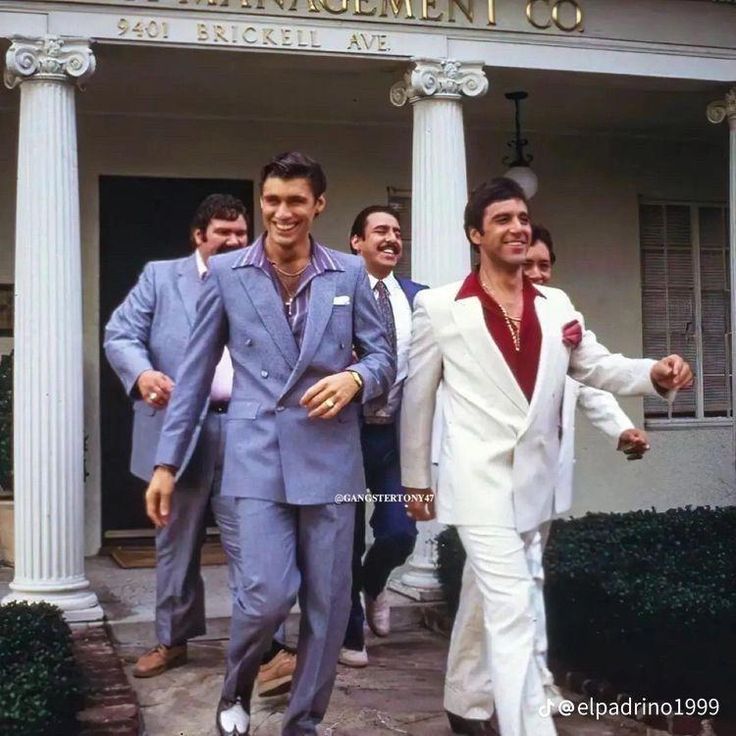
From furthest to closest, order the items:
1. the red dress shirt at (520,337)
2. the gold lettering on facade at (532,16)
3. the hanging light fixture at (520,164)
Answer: the hanging light fixture at (520,164) < the gold lettering on facade at (532,16) < the red dress shirt at (520,337)

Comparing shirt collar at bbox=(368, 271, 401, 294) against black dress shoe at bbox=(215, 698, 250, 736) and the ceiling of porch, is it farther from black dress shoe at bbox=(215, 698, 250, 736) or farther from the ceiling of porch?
the ceiling of porch

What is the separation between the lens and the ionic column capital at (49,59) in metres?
6.78

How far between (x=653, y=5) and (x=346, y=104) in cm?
230

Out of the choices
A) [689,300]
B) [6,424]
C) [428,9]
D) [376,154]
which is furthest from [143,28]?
[689,300]

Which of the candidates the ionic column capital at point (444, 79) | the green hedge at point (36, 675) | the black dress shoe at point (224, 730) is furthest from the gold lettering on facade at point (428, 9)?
the black dress shoe at point (224, 730)

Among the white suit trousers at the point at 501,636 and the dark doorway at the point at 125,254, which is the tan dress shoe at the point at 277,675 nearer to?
the white suit trousers at the point at 501,636

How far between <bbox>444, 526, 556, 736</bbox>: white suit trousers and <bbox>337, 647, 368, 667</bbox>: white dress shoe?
109cm

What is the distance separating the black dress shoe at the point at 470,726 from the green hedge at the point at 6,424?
14.9ft

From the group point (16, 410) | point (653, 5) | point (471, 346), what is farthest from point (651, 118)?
point (471, 346)

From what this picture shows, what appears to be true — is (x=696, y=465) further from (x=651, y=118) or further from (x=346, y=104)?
(x=346, y=104)

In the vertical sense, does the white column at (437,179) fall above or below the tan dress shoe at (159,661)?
above

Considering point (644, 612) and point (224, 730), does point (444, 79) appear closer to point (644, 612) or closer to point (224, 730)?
point (644, 612)

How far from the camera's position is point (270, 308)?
13.7 feet

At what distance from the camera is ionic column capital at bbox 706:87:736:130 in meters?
8.48
